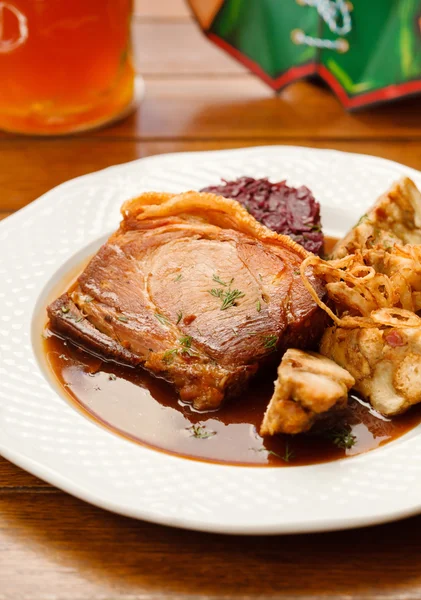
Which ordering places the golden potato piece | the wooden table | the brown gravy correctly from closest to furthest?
the wooden table → the golden potato piece → the brown gravy

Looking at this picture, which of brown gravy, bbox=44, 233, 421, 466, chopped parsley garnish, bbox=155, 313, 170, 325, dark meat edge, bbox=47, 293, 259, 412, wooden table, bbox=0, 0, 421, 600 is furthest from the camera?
chopped parsley garnish, bbox=155, 313, 170, 325

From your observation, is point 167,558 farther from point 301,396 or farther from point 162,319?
point 162,319

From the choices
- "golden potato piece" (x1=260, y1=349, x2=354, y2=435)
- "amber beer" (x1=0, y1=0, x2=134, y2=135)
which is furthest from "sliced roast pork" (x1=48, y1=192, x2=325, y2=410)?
"amber beer" (x1=0, y1=0, x2=134, y2=135)

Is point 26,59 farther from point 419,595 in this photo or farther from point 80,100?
point 419,595

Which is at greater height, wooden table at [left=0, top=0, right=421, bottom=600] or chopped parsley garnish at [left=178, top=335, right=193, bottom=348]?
chopped parsley garnish at [left=178, top=335, right=193, bottom=348]

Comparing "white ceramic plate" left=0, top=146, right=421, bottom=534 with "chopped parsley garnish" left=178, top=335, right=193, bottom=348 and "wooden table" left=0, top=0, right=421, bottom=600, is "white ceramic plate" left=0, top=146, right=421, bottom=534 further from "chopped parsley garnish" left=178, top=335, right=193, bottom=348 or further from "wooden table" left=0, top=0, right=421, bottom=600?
"chopped parsley garnish" left=178, top=335, right=193, bottom=348
